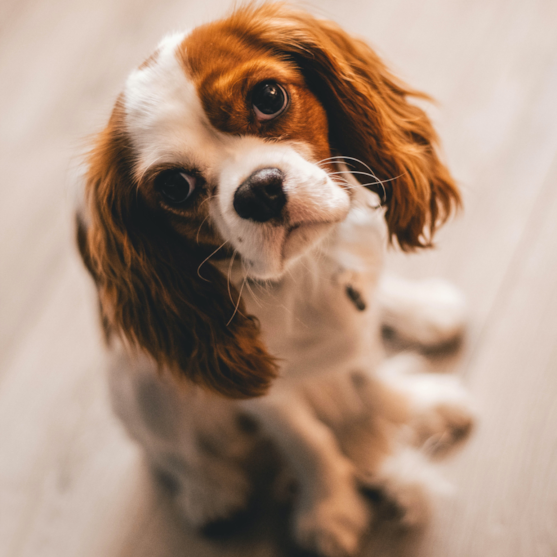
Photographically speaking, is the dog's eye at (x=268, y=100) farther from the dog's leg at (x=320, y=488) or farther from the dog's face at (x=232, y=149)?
the dog's leg at (x=320, y=488)

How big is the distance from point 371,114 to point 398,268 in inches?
29.9

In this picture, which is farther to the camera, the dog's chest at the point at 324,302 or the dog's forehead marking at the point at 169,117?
the dog's chest at the point at 324,302

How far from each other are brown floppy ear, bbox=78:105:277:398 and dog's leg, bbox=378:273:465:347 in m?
0.58

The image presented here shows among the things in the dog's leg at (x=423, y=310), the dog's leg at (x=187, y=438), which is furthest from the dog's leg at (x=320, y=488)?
the dog's leg at (x=423, y=310)

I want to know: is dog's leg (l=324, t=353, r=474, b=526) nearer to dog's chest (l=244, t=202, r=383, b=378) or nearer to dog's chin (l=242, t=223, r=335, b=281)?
dog's chest (l=244, t=202, r=383, b=378)

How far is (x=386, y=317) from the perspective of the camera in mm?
1623

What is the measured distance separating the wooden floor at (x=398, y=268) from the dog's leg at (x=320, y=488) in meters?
0.09

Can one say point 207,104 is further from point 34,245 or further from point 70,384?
point 34,245

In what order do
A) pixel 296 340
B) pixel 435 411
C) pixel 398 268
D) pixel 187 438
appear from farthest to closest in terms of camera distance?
pixel 398 268
pixel 435 411
pixel 187 438
pixel 296 340

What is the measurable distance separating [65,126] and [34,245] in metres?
0.50

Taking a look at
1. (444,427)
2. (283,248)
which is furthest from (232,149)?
(444,427)

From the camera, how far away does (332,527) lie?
1.35m

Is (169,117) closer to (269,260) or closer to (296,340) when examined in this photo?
(269,260)

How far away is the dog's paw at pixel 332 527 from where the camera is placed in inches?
53.1
